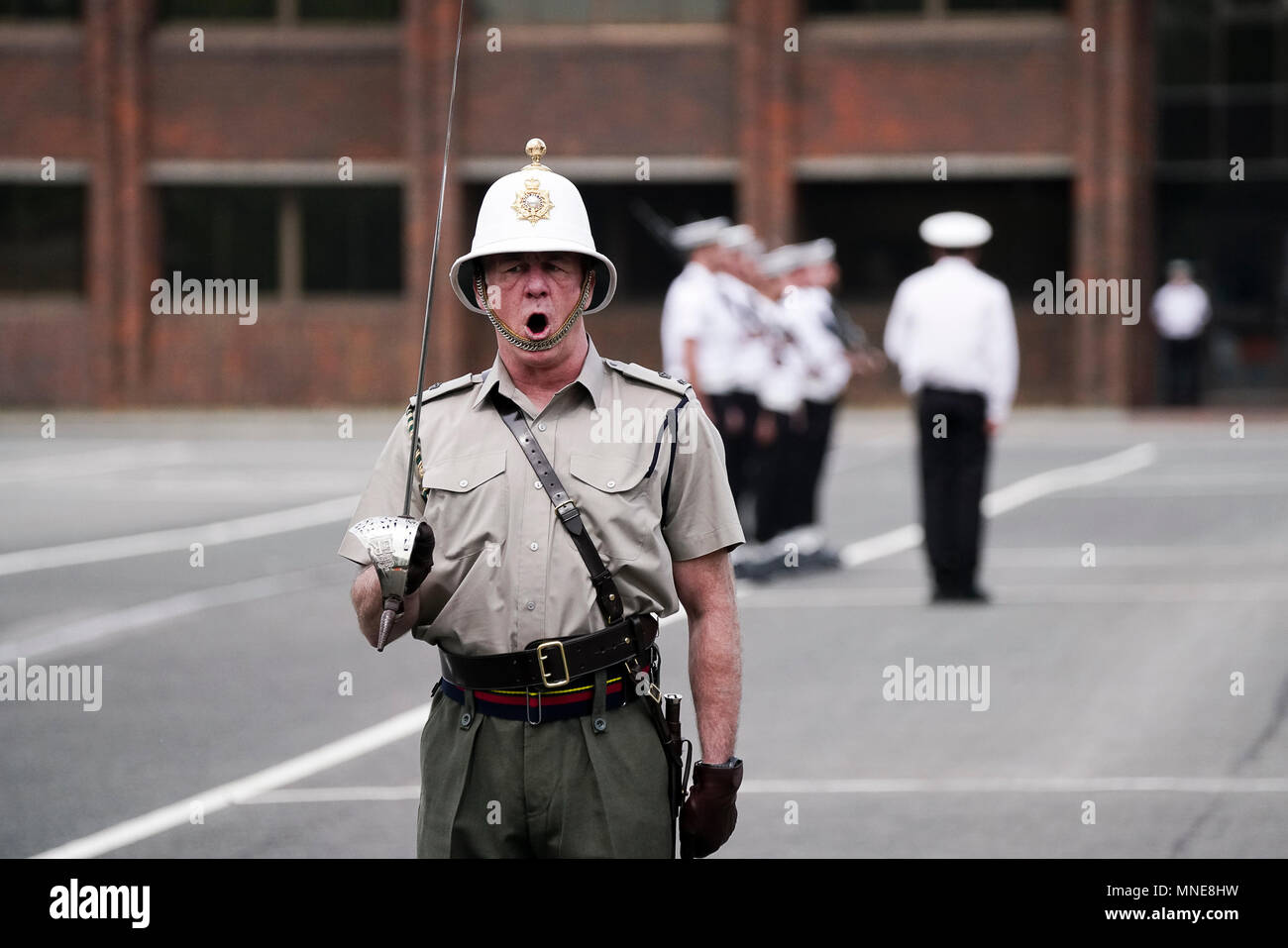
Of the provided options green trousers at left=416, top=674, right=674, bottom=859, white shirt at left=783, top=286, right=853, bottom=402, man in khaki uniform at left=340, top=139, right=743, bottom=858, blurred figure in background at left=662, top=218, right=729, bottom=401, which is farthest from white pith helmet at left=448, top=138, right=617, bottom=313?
white shirt at left=783, top=286, right=853, bottom=402

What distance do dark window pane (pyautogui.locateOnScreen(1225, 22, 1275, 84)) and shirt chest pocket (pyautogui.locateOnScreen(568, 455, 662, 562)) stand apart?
32987mm

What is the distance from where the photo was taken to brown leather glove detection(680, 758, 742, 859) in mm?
4156

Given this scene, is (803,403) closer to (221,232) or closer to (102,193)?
(221,232)

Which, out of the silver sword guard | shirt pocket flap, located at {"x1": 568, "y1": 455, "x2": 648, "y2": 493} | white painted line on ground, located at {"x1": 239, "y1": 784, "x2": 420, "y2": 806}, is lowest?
white painted line on ground, located at {"x1": 239, "y1": 784, "x2": 420, "y2": 806}

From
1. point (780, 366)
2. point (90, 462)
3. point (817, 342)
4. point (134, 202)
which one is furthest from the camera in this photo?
point (134, 202)

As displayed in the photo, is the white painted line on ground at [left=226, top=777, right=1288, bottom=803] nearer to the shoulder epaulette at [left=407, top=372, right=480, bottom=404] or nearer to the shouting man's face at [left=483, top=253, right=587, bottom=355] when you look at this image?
the shoulder epaulette at [left=407, top=372, right=480, bottom=404]

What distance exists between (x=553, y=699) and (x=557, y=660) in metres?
0.09

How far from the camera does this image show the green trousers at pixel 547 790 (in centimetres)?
405

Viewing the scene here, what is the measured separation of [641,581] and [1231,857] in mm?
3406

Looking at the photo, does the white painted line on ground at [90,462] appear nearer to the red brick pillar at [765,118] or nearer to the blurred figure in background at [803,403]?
the blurred figure in background at [803,403]

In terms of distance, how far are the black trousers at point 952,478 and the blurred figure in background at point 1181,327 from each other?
2262cm

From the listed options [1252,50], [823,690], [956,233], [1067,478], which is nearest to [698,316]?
[956,233]

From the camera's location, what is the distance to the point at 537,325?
13.5ft

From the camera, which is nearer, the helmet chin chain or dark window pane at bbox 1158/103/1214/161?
the helmet chin chain
